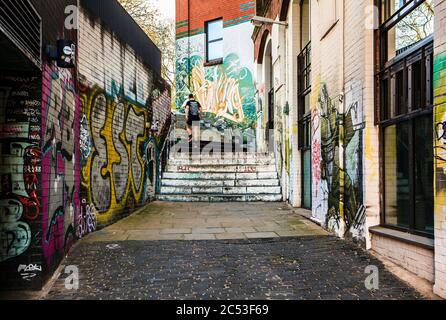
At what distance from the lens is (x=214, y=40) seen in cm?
2106

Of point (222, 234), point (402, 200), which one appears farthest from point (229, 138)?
point (402, 200)

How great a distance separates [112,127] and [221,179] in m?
5.03

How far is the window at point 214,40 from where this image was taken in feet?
68.3

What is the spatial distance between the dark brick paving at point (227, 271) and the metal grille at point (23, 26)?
2563 millimetres

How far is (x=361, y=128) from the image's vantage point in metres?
6.17

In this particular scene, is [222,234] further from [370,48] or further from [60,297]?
[370,48]

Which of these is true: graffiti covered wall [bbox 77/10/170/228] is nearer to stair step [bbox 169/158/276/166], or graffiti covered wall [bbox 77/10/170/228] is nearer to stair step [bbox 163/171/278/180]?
stair step [bbox 163/171/278/180]

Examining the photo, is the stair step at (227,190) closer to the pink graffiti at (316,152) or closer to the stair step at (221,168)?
the stair step at (221,168)

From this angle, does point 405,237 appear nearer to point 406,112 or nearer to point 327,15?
point 406,112

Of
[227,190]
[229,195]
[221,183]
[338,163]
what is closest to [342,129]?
[338,163]

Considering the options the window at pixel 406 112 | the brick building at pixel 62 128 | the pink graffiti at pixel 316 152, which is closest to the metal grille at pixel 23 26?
the brick building at pixel 62 128

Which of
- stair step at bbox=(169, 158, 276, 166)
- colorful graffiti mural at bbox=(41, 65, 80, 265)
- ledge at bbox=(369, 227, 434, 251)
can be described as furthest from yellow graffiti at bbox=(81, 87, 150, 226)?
ledge at bbox=(369, 227, 434, 251)

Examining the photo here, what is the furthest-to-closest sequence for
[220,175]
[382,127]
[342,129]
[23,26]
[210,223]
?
[220,175], [210,223], [342,129], [382,127], [23,26]

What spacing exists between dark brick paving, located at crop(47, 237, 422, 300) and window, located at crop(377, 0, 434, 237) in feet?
2.77
